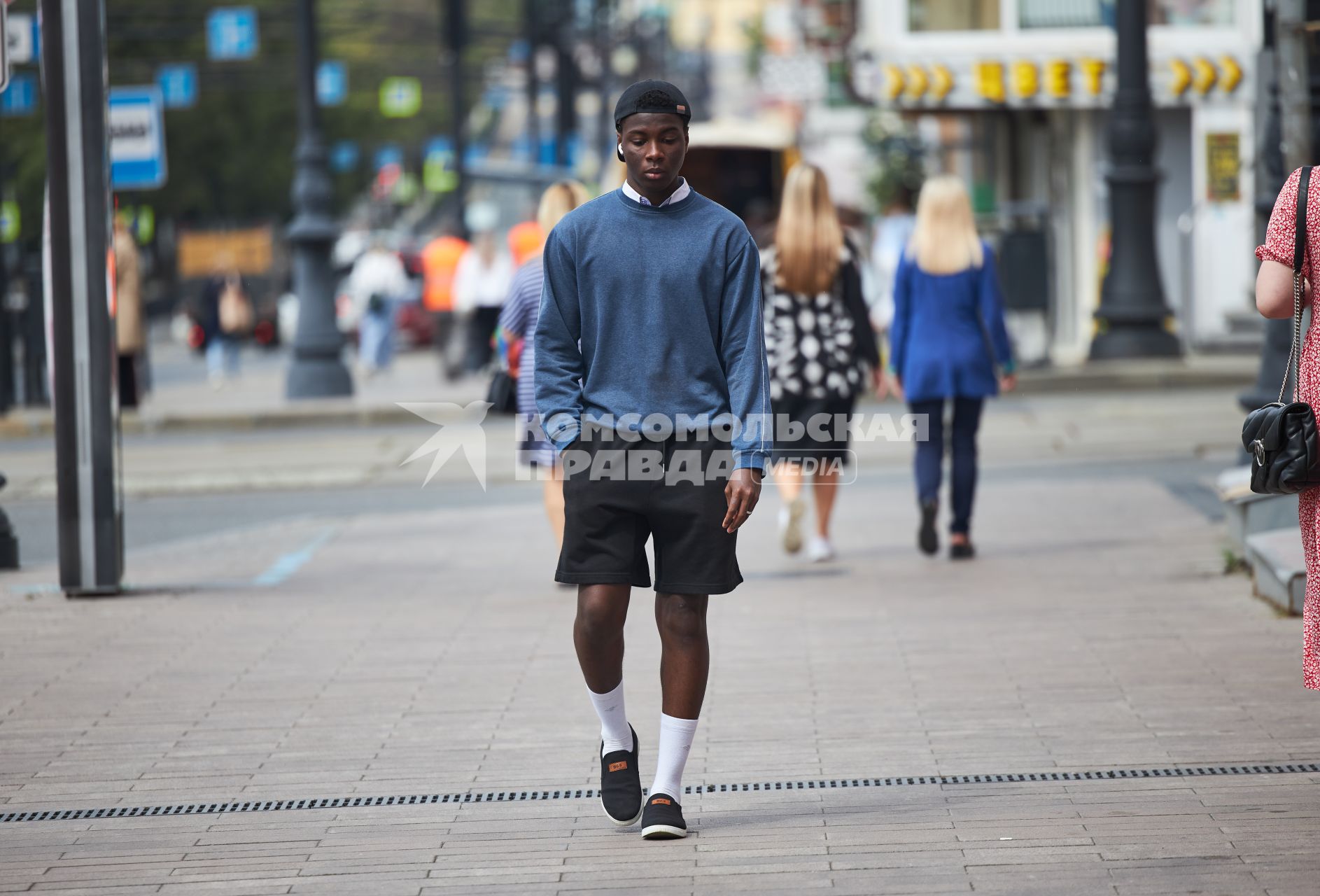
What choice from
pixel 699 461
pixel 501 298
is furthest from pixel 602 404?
pixel 501 298

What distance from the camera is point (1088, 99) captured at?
77.3 ft

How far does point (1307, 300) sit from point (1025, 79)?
19.2m

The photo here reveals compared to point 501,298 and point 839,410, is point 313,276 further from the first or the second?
point 839,410

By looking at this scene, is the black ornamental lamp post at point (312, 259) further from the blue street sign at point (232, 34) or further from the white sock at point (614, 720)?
the white sock at point (614, 720)

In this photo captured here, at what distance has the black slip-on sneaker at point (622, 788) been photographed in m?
4.91

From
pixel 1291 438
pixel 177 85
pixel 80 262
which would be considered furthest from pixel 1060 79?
pixel 177 85

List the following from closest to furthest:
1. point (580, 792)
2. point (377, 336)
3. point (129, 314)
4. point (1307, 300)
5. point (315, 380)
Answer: point (1307, 300), point (580, 792), point (129, 314), point (315, 380), point (377, 336)

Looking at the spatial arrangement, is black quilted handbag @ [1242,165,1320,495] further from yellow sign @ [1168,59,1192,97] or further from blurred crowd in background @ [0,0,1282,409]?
yellow sign @ [1168,59,1192,97]

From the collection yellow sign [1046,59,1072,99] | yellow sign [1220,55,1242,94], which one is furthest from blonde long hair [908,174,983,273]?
yellow sign [1220,55,1242,94]

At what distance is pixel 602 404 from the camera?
15.9 ft

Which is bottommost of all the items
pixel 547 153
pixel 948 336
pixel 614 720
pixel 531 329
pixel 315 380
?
pixel 614 720

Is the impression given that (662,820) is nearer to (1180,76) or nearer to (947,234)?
(947,234)

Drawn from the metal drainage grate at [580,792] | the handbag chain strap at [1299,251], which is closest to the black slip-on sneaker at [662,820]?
the metal drainage grate at [580,792]

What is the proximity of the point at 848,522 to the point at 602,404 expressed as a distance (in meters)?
6.18
